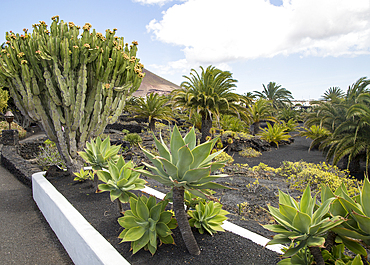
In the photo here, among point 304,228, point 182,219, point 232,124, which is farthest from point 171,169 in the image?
point 232,124

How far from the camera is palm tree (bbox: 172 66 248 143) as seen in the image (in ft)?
29.8

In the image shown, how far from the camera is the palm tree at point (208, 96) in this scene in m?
9.08

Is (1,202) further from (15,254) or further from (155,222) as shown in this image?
(155,222)

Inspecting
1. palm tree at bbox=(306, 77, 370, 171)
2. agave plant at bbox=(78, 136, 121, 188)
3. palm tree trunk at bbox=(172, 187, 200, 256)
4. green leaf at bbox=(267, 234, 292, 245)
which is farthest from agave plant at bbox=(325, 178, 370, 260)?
palm tree at bbox=(306, 77, 370, 171)

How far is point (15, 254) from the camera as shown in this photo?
3041mm

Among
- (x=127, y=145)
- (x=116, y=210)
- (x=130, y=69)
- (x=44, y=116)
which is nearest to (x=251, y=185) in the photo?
(x=116, y=210)

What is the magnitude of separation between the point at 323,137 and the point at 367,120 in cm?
184

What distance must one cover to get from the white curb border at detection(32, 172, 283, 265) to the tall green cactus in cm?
126

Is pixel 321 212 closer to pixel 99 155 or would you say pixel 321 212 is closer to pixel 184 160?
pixel 184 160

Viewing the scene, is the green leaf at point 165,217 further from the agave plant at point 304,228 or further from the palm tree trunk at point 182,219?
the agave plant at point 304,228

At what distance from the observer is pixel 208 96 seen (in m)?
9.02

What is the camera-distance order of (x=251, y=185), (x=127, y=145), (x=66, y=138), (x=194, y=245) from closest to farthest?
1. (x=194, y=245)
2. (x=251, y=185)
3. (x=66, y=138)
4. (x=127, y=145)

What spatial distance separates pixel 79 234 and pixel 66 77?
10.0 ft

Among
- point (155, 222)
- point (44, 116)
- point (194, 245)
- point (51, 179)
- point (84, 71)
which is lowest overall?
point (51, 179)
